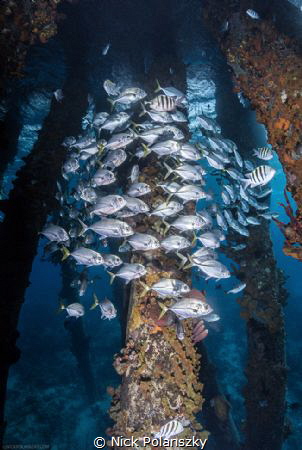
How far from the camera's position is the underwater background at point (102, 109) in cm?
975

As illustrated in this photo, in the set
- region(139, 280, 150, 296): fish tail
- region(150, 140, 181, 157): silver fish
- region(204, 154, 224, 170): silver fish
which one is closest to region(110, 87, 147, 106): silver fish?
region(150, 140, 181, 157): silver fish

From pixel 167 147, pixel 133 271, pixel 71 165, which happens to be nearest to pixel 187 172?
pixel 167 147

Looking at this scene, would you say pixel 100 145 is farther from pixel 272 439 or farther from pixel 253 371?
pixel 272 439

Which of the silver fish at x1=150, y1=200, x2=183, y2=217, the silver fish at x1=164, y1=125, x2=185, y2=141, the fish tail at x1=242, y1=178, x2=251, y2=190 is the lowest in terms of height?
the silver fish at x1=150, y1=200, x2=183, y2=217

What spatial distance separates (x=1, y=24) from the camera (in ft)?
18.4

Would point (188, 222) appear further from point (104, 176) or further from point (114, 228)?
point (104, 176)

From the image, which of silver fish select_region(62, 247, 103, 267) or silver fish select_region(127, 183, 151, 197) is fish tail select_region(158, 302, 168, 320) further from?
silver fish select_region(127, 183, 151, 197)

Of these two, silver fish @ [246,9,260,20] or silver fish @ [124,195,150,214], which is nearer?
silver fish @ [124,195,150,214]

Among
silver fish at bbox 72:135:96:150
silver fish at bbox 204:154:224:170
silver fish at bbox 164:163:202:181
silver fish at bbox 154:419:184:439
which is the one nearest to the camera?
silver fish at bbox 154:419:184:439

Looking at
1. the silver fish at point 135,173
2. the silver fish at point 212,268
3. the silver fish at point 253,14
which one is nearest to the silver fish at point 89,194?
the silver fish at point 135,173

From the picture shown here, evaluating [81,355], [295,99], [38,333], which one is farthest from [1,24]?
[38,333]

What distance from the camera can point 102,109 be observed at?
13961 millimetres

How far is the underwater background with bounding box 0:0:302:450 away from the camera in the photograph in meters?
9.75

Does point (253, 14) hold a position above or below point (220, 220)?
above
